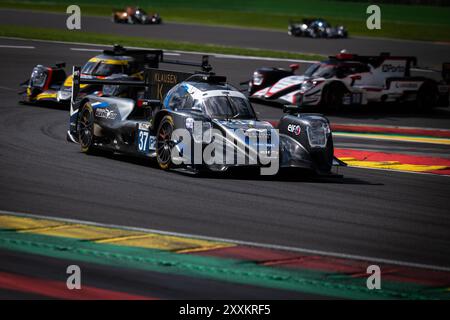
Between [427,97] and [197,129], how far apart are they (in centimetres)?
1468

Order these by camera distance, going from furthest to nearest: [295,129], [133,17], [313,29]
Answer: [133,17] < [313,29] < [295,129]

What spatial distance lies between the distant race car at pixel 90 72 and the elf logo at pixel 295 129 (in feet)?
29.5

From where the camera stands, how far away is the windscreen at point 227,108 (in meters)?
14.4

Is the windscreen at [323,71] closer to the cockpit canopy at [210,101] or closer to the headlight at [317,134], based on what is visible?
the cockpit canopy at [210,101]

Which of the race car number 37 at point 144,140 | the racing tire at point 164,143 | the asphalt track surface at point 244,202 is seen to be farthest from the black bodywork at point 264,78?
the racing tire at point 164,143

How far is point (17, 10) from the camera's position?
51.3 m

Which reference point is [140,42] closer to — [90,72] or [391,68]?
[391,68]

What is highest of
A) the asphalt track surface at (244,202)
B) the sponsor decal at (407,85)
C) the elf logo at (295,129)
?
the elf logo at (295,129)

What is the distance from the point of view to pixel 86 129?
Result: 16.2 metres

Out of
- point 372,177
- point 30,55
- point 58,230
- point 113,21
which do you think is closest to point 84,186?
point 58,230

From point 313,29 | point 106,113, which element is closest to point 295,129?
point 106,113

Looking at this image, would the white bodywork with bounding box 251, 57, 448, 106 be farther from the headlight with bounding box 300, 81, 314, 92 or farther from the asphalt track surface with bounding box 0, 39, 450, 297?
the asphalt track surface with bounding box 0, 39, 450, 297
